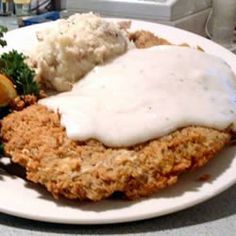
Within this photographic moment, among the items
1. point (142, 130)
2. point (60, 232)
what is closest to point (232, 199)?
point (142, 130)

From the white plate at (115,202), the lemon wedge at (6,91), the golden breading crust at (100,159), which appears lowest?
the white plate at (115,202)

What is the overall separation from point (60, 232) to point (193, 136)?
264 millimetres

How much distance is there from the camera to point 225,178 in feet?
2.84

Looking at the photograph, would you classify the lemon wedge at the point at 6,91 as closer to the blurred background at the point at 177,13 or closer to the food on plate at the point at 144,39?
the food on plate at the point at 144,39

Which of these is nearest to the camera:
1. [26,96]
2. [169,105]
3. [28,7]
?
[169,105]

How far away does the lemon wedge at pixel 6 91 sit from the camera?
0.99 meters

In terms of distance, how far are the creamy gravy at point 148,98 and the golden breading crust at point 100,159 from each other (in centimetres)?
2

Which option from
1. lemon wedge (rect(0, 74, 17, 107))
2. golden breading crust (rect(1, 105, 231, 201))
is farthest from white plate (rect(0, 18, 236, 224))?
lemon wedge (rect(0, 74, 17, 107))

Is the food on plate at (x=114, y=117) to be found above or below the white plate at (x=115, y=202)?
above

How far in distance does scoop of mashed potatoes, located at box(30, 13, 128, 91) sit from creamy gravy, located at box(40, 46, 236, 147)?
30mm

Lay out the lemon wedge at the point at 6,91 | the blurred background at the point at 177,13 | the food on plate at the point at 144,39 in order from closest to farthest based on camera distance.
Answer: the lemon wedge at the point at 6,91 < the food on plate at the point at 144,39 < the blurred background at the point at 177,13

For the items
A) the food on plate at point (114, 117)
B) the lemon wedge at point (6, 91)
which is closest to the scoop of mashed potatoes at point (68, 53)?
the food on plate at point (114, 117)

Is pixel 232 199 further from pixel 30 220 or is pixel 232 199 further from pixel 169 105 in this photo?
pixel 30 220

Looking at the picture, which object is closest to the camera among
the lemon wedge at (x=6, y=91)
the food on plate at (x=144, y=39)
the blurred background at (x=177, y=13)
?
the lemon wedge at (x=6, y=91)
